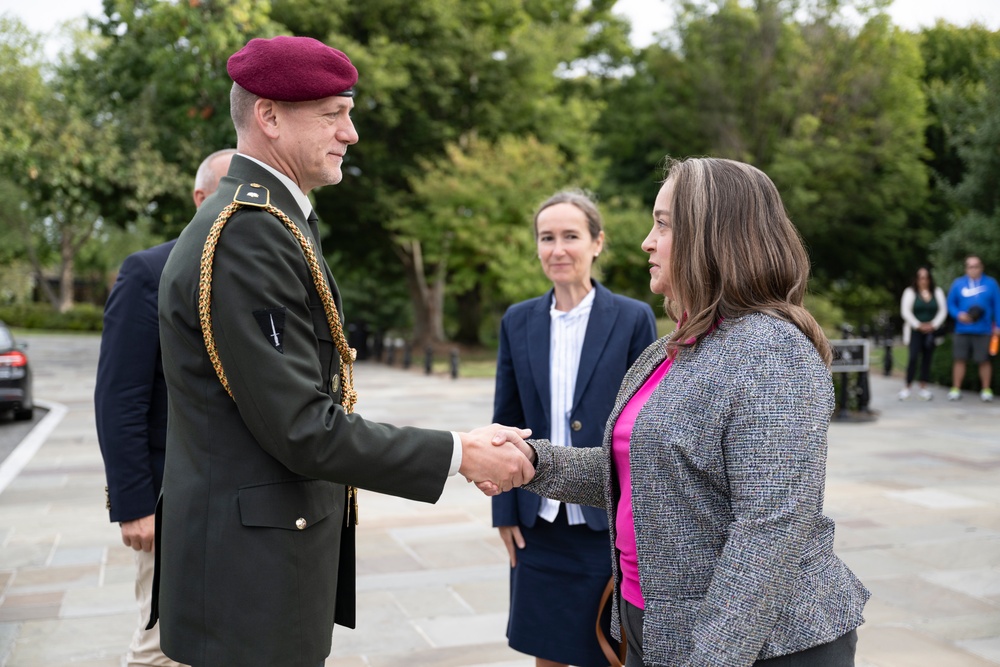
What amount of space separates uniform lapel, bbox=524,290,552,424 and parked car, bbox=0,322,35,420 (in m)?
10.8

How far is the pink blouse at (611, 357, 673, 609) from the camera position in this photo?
7.13 feet

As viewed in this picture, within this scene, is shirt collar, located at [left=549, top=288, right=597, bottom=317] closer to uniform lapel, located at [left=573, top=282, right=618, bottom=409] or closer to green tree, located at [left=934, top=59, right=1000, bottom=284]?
uniform lapel, located at [left=573, top=282, right=618, bottom=409]

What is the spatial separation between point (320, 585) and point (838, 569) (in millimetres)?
1173

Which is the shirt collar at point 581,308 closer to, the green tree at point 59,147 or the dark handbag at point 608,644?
the dark handbag at point 608,644

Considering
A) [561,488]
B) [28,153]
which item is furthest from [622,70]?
[561,488]

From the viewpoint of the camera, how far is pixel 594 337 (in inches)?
138

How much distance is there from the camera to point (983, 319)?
539 inches

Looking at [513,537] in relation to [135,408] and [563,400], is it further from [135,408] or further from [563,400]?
[135,408]

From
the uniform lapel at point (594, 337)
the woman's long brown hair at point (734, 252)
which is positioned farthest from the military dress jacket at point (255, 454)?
the uniform lapel at point (594, 337)

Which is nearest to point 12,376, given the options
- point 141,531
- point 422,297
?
Answer: point 141,531

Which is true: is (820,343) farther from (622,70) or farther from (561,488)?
(622,70)

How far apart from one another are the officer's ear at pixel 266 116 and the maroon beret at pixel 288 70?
0.08 ft

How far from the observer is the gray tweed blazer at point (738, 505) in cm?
180

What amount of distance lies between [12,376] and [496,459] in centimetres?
1185
